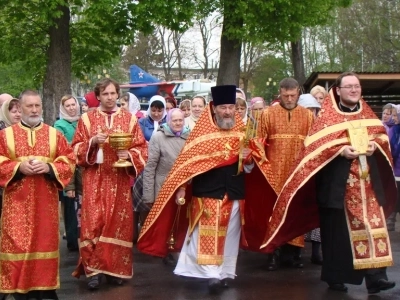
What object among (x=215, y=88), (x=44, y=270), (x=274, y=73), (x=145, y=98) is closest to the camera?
(x=44, y=270)

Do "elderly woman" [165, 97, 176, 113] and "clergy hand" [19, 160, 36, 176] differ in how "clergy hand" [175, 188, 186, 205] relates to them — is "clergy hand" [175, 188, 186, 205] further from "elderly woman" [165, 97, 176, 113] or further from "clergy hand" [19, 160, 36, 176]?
"elderly woman" [165, 97, 176, 113]

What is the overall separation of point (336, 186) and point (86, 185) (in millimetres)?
2406

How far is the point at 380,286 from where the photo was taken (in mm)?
6906

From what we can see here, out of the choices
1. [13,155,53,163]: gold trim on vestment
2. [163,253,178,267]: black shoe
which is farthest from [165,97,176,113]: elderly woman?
[13,155,53,163]: gold trim on vestment

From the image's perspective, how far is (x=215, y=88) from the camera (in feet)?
23.8

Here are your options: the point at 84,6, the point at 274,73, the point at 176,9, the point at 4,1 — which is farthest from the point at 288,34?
the point at 274,73

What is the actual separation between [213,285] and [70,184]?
8.17ft

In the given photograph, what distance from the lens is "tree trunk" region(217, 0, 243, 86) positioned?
67.1ft

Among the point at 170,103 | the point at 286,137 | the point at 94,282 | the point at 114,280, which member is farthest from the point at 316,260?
the point at 170,103

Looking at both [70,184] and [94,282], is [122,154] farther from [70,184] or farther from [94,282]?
[70,184]

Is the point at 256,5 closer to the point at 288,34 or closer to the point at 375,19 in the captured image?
the point at 288,34

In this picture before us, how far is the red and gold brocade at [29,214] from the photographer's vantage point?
660cm

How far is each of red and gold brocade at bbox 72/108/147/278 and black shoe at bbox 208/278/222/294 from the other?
3.00 ft

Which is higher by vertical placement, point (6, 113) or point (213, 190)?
point (6, 113)
